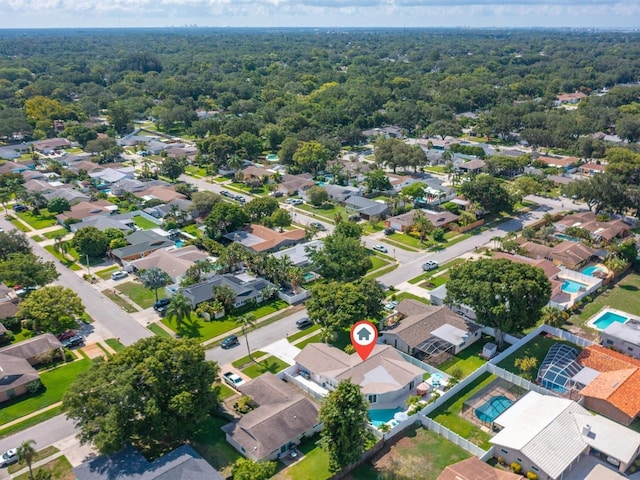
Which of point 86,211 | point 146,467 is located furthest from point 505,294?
point 86,211

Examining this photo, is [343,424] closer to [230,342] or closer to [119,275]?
[230,342]

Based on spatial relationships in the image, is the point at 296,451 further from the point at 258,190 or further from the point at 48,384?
the point at 258,190

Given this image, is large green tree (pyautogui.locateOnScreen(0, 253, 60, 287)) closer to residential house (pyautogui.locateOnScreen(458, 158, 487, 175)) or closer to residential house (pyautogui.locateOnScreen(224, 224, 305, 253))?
residential house (pyautogui.locateOnScreen(224, 224, 305, 253))

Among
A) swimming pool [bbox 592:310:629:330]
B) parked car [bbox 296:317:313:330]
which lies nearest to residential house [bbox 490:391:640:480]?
swimming pool [bbox 592:310:629:330]

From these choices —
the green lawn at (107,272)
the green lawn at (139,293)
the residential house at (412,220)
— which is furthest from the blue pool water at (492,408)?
the green lawn at (107,272)

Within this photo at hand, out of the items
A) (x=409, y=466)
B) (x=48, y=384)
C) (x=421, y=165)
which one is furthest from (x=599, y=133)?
(x=48, y=384)

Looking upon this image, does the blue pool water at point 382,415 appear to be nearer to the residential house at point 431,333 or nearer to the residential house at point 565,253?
the residential house at point 431,333

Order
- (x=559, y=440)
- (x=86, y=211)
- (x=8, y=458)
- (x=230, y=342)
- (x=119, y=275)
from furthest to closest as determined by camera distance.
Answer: (x=86, y=211)
(x=119, y=275)
(x=230, y=342)
(x=8, y=458)
(x=559, y=440)
